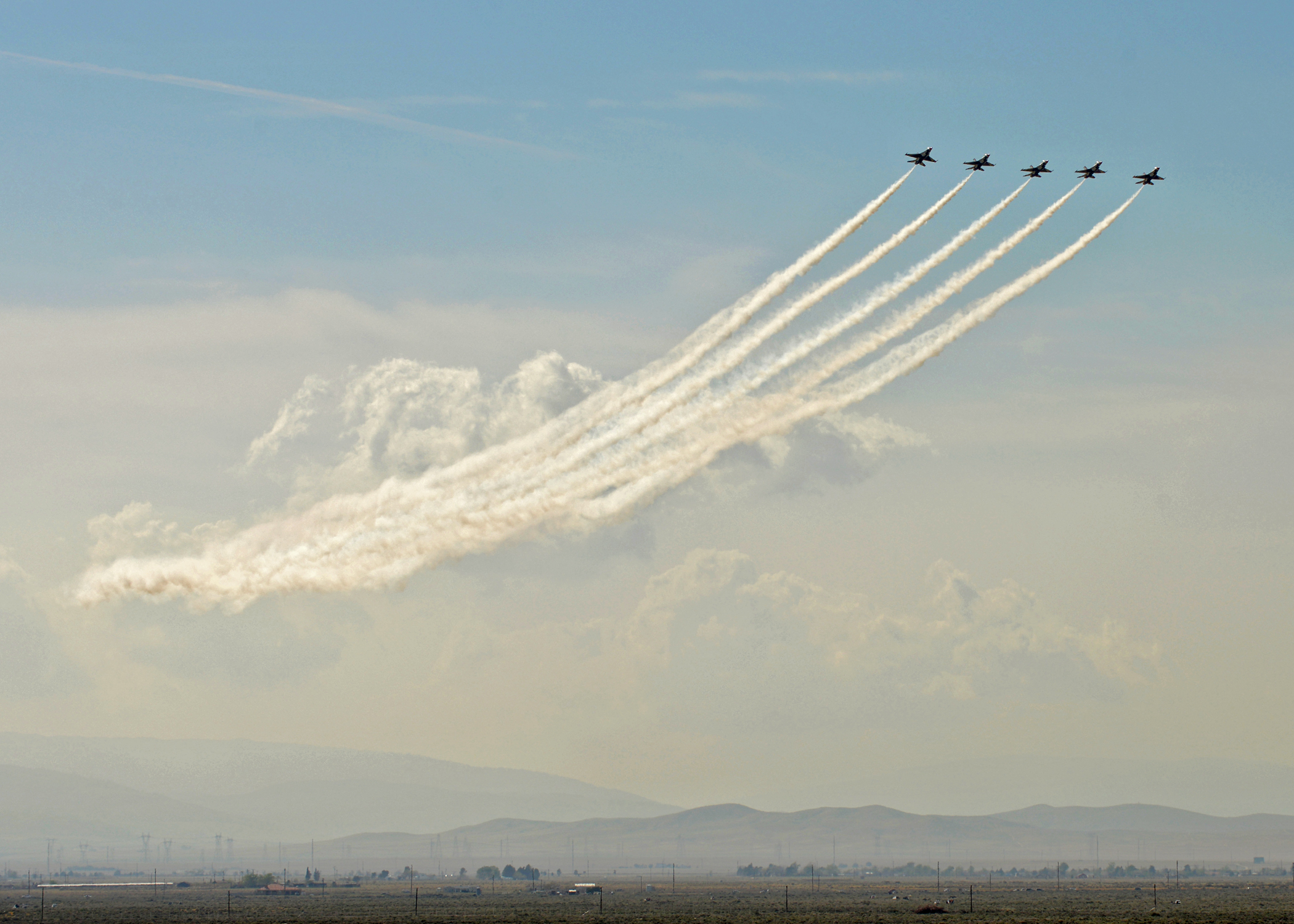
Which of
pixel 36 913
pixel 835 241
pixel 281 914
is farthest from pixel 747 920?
pixel 36 913

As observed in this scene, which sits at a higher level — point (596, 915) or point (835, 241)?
point (835, 241)

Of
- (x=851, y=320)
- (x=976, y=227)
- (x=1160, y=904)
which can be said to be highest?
(x=976, y=227)

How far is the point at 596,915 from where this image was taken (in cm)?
15412

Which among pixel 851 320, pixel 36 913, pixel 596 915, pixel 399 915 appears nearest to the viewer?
pixel 851 320

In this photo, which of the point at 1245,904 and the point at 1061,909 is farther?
the point at 1245,904

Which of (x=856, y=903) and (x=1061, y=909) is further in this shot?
(x=856, y=903)

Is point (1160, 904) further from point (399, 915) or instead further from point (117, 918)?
point (117, 918)

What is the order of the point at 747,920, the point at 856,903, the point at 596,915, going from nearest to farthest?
1. the point at 747,920
2. the point at 596,915
3. the point at 856,903

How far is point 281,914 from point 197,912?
1575 centimetres

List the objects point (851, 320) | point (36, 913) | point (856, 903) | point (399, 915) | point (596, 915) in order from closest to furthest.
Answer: point (851, 320), point (596, 915), point (399, 915), point (36, 913), point (856, 903)

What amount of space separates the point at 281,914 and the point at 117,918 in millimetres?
19053

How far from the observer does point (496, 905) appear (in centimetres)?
19938

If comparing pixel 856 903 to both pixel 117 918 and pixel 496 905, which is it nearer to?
pixel 496 905

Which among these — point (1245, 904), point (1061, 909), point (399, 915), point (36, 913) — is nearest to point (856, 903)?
point (1061, 909)
